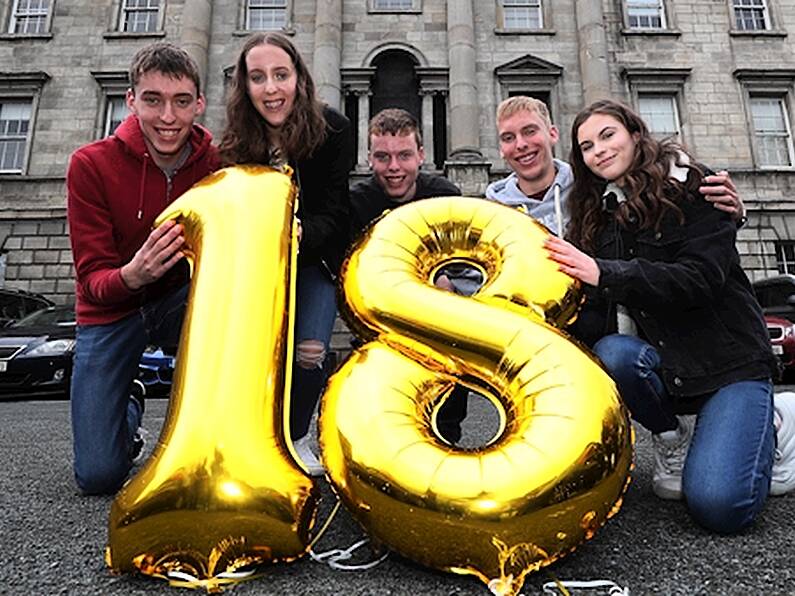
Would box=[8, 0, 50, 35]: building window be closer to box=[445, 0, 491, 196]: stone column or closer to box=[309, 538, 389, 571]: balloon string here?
box=[445, 0, 491, 196]: stone column

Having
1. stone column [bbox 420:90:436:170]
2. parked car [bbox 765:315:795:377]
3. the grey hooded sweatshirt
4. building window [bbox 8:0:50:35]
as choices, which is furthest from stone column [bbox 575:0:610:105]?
building window [bbox 8:0:50:35]

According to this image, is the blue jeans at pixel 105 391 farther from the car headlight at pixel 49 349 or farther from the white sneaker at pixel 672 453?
the car headlight at pixel 49 349

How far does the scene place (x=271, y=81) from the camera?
91.4 inches

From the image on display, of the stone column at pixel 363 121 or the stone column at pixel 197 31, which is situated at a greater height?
the stone column at pixel 197 31

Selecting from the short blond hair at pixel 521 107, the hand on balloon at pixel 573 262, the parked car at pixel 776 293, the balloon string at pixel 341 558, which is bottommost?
the balloon string at pixel 341 558

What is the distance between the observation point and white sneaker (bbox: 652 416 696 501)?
2.39 meters

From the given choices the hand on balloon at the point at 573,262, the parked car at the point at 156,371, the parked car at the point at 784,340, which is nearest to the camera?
the hand on balloon at the point at 573,262

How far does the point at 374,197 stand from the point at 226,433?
1.76m

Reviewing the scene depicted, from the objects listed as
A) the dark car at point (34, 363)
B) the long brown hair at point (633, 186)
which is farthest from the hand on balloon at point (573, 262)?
the dark car at point (34, 363)

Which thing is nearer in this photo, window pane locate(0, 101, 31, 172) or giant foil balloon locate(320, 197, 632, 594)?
giant foil balloon locate(320, 197, 632, 594)

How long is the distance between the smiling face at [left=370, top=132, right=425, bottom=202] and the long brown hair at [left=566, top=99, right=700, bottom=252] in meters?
0.79

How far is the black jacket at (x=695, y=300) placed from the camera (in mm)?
1955

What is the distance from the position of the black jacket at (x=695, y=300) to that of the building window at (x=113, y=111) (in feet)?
54.9

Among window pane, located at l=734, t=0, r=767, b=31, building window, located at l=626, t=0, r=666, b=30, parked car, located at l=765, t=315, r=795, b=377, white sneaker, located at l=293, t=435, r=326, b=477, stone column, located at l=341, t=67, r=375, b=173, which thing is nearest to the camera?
white sneaker, located at l=293, t=435, r=326, b=477
